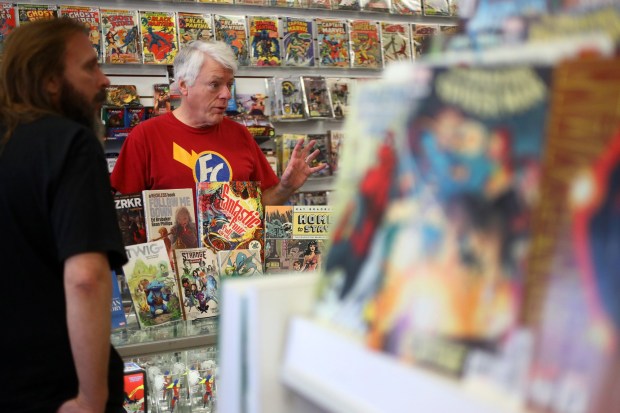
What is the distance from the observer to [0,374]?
1604 millimetres

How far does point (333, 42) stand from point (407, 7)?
65cm

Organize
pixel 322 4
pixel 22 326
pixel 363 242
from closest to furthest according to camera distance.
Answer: pixel 363 242 < pixel 22 326 < pixel 322 4

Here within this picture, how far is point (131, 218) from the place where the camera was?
2.41m

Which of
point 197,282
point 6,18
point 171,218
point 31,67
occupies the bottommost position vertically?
point 197,282

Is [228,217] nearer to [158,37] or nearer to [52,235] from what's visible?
[52,235]

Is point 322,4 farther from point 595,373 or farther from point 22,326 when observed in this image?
point 595,373

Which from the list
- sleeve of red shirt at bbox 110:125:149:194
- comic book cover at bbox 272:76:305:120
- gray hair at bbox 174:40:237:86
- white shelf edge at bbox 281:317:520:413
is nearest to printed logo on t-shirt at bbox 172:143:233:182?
sleeve of red shirt at bbox 110:125:149:194

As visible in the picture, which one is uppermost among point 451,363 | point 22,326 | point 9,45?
point 9,45

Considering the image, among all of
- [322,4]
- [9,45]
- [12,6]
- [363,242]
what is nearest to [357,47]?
[322,4]

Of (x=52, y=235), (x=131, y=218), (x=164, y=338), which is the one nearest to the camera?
(x=52, y=235)

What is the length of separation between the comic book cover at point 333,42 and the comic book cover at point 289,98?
258mm

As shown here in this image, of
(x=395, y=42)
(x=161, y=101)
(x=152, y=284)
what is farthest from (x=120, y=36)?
(x=152, y=284)

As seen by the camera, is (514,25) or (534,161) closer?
(534,161)

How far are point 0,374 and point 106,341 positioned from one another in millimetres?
239
